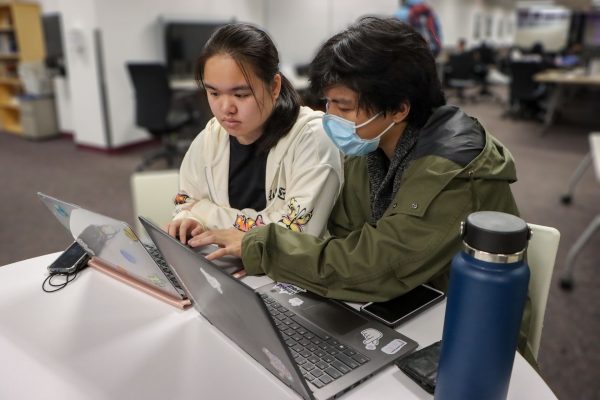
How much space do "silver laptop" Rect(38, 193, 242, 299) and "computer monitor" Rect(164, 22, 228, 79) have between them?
451 centimetres

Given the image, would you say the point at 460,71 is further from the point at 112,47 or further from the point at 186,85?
the point at 112,47

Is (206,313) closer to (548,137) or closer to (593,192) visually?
(593,192)

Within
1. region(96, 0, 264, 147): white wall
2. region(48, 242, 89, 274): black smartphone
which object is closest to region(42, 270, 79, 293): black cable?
region(48, 242, 89, 274): black smartphone

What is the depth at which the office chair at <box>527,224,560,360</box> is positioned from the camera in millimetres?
1026

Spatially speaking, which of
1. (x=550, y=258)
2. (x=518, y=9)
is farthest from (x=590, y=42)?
(x=550, y=258)

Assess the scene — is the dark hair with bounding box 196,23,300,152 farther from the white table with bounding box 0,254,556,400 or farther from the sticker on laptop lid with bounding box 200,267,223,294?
the sticker on laptop lid with bounding box 200,267,223,294

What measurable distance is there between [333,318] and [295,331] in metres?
0.09

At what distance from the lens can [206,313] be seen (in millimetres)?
890

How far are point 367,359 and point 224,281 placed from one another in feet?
0.97

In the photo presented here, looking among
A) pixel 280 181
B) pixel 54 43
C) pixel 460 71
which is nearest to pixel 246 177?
pixel 280 181

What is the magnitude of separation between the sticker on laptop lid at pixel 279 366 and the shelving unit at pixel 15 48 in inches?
254

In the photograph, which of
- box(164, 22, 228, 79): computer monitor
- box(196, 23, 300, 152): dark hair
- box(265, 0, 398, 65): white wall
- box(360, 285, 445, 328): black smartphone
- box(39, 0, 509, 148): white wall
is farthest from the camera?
box(265, 0, 398, 65): white wall

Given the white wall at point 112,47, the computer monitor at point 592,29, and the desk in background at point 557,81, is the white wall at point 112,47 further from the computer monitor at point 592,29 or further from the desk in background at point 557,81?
the computer monitor at point 592,29

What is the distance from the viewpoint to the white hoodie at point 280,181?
1265mm
